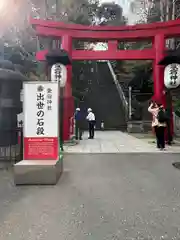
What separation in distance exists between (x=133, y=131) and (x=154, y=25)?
9.65 m

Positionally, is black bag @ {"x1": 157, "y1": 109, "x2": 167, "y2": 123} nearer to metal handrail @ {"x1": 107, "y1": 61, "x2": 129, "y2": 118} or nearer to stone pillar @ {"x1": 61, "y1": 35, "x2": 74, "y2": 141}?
stone pillar @ {"x1": 61, "y1": 35, "x2": 74, "y2": 141}

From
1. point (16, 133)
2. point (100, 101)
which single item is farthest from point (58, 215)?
point (100, 101)

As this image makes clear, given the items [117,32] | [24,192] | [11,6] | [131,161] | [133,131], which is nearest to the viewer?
[24,192]

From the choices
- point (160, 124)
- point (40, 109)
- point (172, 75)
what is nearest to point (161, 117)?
point (160, 124)

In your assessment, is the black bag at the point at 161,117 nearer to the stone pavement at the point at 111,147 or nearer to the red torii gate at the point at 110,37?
the stone pavement at the point at 111,147

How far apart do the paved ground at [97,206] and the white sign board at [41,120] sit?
32.7 inches

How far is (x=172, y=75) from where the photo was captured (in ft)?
51.6

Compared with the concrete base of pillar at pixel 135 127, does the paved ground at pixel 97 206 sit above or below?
below

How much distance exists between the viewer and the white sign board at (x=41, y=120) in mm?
7738

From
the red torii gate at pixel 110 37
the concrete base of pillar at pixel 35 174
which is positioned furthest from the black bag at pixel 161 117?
the concrete base of pillar at pixel 35 174

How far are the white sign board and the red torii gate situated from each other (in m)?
8.52

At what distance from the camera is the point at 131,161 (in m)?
10.2

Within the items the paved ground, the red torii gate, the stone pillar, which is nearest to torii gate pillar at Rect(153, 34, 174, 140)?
the red torii gate

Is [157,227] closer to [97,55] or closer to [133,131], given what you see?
[97,55]
